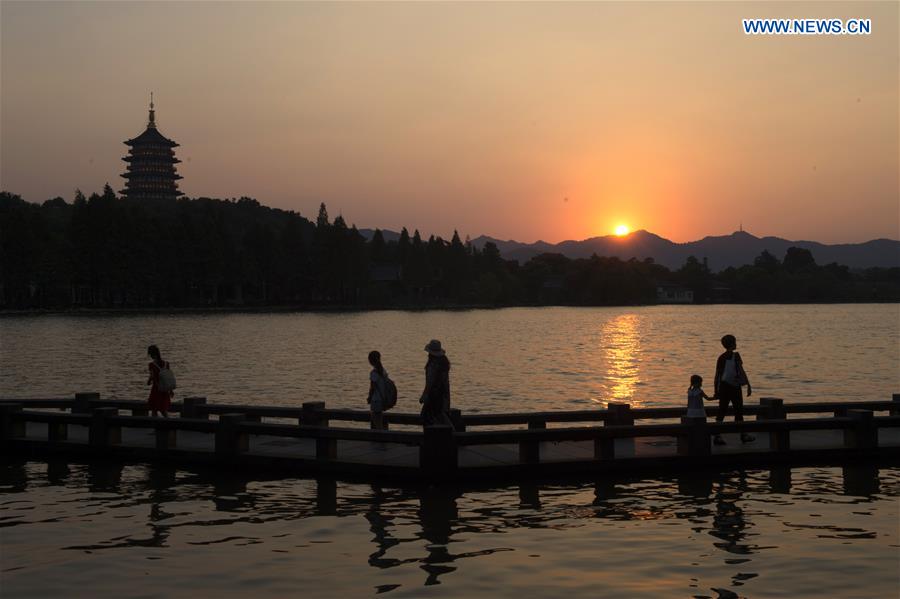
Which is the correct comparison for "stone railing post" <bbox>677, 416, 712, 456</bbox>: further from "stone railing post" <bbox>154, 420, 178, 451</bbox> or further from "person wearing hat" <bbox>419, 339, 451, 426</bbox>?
"stone railing post" <bbox>154, 420, 178, 451</bbox>

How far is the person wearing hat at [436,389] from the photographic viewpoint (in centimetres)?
1748

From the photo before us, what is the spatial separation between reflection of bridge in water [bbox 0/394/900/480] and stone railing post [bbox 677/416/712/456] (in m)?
0.02

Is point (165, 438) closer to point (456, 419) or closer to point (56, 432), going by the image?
point (56, 432)

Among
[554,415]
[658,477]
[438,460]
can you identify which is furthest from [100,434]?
[658,477]

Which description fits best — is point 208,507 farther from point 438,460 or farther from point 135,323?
point 135,323

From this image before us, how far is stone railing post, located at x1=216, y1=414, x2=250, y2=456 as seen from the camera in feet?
61.9

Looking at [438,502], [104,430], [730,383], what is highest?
[730,383]

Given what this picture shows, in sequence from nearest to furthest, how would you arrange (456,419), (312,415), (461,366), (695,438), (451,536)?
1. (451,536)
2. (695,438)
3. (456,419)
4. (312,415)
5. (461,366)

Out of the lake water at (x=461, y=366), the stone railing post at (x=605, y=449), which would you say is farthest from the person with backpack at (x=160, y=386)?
the lake water at (x=461, y=366)

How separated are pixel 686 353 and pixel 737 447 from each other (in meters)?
72.3

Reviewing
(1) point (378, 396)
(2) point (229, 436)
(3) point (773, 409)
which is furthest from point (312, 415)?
(3) point (773, 409)

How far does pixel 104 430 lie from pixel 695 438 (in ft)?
40.4

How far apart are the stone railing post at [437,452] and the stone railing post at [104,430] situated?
7.33m

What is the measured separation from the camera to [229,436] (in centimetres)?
1889
